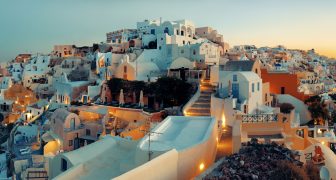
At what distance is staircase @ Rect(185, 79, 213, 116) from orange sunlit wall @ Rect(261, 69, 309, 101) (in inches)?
135

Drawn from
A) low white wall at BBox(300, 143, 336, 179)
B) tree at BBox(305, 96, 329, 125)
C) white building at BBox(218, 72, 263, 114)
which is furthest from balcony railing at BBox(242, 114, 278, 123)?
tree at BBox(305, 96, 329, 125)

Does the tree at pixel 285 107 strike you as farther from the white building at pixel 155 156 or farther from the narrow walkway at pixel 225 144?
the white building at pixel 155 156

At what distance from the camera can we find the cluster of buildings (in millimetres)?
10781

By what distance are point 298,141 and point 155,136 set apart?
17.5ft

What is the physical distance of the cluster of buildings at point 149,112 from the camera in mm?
10781

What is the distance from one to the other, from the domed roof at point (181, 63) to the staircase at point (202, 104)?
4.87 m

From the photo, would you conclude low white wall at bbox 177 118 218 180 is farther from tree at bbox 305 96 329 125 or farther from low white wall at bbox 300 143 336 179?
tree at bbox 305 96 329 125

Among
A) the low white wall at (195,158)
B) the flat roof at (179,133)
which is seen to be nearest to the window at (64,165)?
the flat roof at (179,133)

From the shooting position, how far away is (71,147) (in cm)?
2023

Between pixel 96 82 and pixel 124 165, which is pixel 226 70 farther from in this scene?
pixel 96 82

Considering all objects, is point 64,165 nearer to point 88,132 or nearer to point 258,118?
point 258,118

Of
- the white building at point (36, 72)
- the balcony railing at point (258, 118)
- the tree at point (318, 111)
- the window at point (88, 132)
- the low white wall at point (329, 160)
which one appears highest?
the white building at point (36, 72)

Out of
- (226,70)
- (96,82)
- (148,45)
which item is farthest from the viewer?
(148,45)

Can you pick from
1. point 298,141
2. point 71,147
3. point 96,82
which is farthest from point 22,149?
point 298,141
